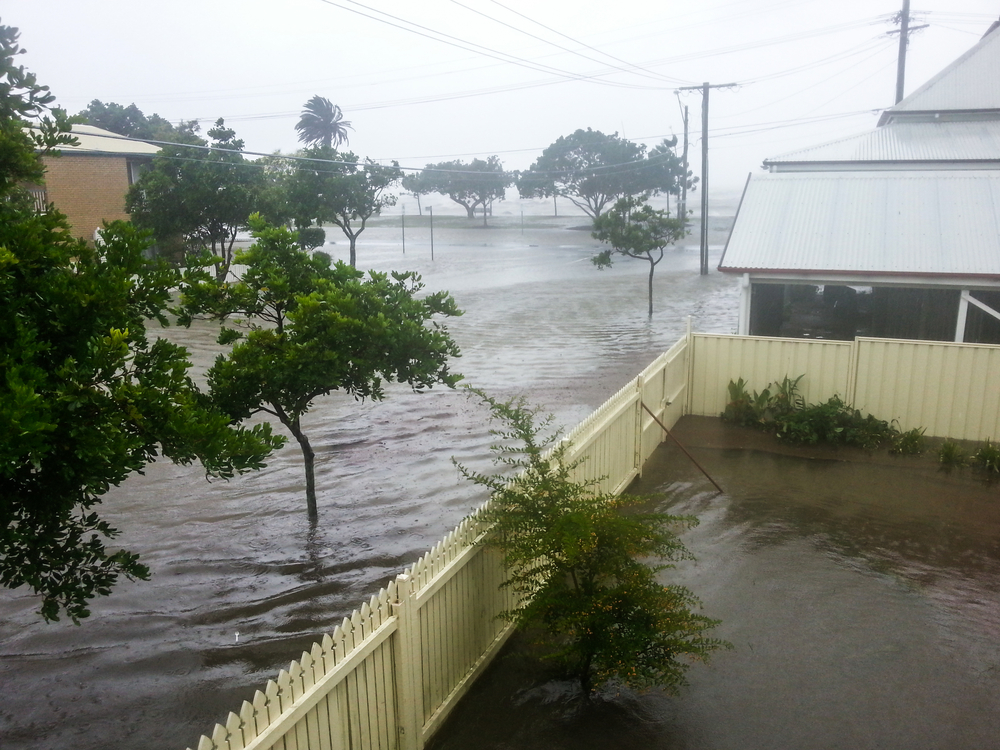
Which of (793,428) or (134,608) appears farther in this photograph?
(793,428)

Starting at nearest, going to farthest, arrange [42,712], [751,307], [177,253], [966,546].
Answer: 1. [42,712]
2. [966,546]
3. [751,307]
4. [177,253]

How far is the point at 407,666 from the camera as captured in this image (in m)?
4.79

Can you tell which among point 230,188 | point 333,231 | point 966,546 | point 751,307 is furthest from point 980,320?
point 333,231

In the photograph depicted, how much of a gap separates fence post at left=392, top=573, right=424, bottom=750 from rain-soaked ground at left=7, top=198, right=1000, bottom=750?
1.43 ft

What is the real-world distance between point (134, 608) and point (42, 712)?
61.3 inches

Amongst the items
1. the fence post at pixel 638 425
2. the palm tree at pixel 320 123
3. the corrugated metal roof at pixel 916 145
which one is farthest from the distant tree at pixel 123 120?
the fence post at pixel 638 425

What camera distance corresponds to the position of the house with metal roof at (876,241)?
46.6ft

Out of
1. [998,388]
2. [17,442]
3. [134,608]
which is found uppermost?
[17,442]

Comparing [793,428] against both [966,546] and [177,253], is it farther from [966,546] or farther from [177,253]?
[177,253]

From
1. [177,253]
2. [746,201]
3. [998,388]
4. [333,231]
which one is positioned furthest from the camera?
[333,231]

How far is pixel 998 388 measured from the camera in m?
11.6

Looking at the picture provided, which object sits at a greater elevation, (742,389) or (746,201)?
(746,201)

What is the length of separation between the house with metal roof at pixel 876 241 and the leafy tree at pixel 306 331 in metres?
8.51

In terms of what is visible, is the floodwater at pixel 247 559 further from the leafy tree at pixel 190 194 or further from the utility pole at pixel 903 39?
the utility pole at pixel 903 39
